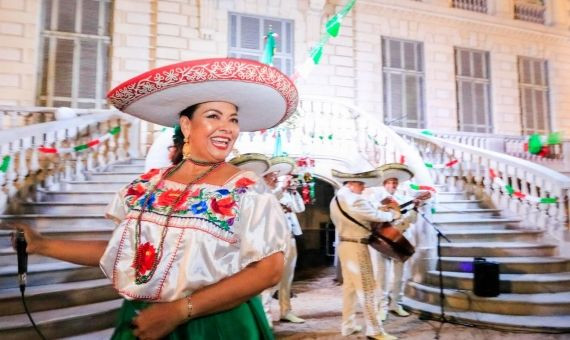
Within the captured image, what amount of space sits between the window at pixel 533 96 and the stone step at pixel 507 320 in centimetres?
896

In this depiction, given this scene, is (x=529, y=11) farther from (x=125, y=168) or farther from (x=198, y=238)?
(x=198, y=238)

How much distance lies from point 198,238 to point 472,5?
1325 centimetres

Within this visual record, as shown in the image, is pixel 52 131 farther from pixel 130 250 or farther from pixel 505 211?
pixel 505 211

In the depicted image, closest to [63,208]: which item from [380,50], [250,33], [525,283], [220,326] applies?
[220,326]

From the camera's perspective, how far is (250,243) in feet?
4.55

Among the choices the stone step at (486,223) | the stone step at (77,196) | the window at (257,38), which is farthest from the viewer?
the window at (257,38)

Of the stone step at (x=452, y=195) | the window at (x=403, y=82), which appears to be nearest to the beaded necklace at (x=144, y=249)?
the stone step at (x=452, y=195)

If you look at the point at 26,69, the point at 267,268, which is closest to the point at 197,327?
the point at 267,268

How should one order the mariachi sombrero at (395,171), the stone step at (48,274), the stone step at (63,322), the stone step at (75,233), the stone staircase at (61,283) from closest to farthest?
the stone step at (63,322) → the stone staircase at (61,283) → the stone step at (48,274) → the stone step at (75,233) → the mariachi sombrero at (395,171)

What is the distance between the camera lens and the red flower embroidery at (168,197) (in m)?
1.53

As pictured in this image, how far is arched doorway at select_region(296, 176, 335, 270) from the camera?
41.1 feet

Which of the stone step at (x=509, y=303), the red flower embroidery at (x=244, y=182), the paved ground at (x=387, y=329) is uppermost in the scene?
the red flower embroidery at (x=244, y=182)

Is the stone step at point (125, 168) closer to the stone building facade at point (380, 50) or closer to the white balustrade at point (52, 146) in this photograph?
the white balustrade at point (52, 146)

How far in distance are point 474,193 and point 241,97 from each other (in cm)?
750
